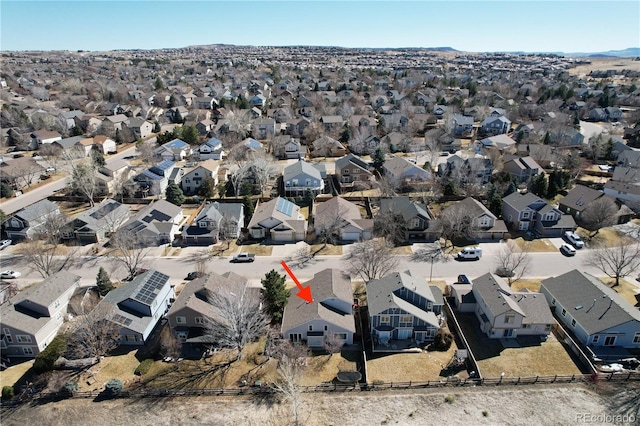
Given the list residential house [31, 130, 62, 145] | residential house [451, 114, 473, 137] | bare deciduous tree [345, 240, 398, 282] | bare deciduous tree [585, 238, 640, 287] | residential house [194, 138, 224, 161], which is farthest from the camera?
residential house [451, 114, 473, 137]

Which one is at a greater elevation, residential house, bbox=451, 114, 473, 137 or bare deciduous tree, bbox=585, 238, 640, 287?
residential house, bbox=451, 114, 473, 137

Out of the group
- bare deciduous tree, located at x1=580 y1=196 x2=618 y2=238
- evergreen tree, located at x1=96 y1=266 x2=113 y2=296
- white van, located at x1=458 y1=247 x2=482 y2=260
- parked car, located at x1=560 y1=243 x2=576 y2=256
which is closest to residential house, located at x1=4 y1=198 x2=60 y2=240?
evergreen tree, located at x1=96 y1=266 x2=113 y2=296

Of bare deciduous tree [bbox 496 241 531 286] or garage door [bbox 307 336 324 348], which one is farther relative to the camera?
bare deciduous tree [bbox 496 241 531 286]

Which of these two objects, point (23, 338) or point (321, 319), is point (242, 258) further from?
point (23, 338)

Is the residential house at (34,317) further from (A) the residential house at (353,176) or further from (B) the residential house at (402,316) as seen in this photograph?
(A) the residential house at (353,176)

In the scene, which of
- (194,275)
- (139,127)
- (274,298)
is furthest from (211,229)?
(139,127)

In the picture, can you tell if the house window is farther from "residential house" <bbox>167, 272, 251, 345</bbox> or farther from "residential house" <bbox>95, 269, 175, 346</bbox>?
"residential house" <bbox>167, 272, 251, 345</bbox>

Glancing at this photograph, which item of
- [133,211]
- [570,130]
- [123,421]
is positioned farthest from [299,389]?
[570,130]

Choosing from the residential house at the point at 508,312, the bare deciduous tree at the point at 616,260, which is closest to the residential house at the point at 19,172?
the residential house at the point at 508,312
